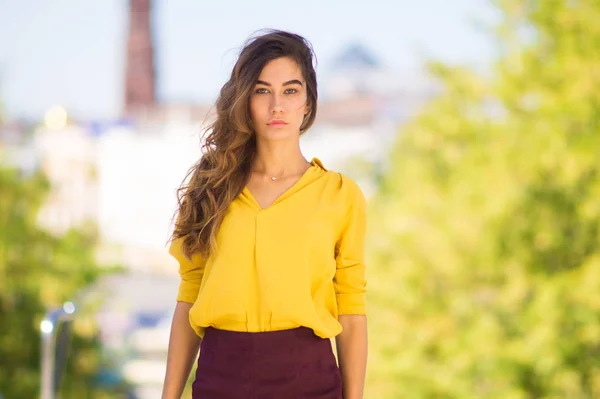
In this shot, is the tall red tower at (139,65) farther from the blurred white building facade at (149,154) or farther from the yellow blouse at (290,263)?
the yellow blouse at (290,263)

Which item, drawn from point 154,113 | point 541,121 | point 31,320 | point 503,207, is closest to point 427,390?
point 503,207

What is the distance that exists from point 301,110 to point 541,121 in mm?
8480

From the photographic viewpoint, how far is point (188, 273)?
220 centimetres

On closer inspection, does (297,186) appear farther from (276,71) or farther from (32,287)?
(32,287)

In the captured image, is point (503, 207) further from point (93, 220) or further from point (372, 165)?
point (93, 220)

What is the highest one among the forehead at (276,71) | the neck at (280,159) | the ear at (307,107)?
the forehead at (276,71)

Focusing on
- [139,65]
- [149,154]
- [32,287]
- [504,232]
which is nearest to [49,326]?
[504,232]

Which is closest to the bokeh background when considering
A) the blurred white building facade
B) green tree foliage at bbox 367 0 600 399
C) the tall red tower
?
green tree foliage at bbox 367 0 600 399

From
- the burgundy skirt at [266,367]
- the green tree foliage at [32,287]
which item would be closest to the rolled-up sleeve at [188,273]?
the burgundy skirt at [266,367]

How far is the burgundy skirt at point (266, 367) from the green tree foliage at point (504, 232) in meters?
7.92

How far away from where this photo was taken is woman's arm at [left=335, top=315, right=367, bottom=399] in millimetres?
2150

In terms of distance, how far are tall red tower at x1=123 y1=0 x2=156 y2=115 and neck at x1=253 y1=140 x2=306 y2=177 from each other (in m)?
48.3

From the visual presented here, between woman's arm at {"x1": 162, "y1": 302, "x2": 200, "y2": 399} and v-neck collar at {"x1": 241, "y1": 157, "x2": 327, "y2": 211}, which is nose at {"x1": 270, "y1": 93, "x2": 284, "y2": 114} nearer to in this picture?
v-neck collar at {"x1": 241, "y1": 157, "x2": 327, "y2": 211}

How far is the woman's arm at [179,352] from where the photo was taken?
7.08ft
